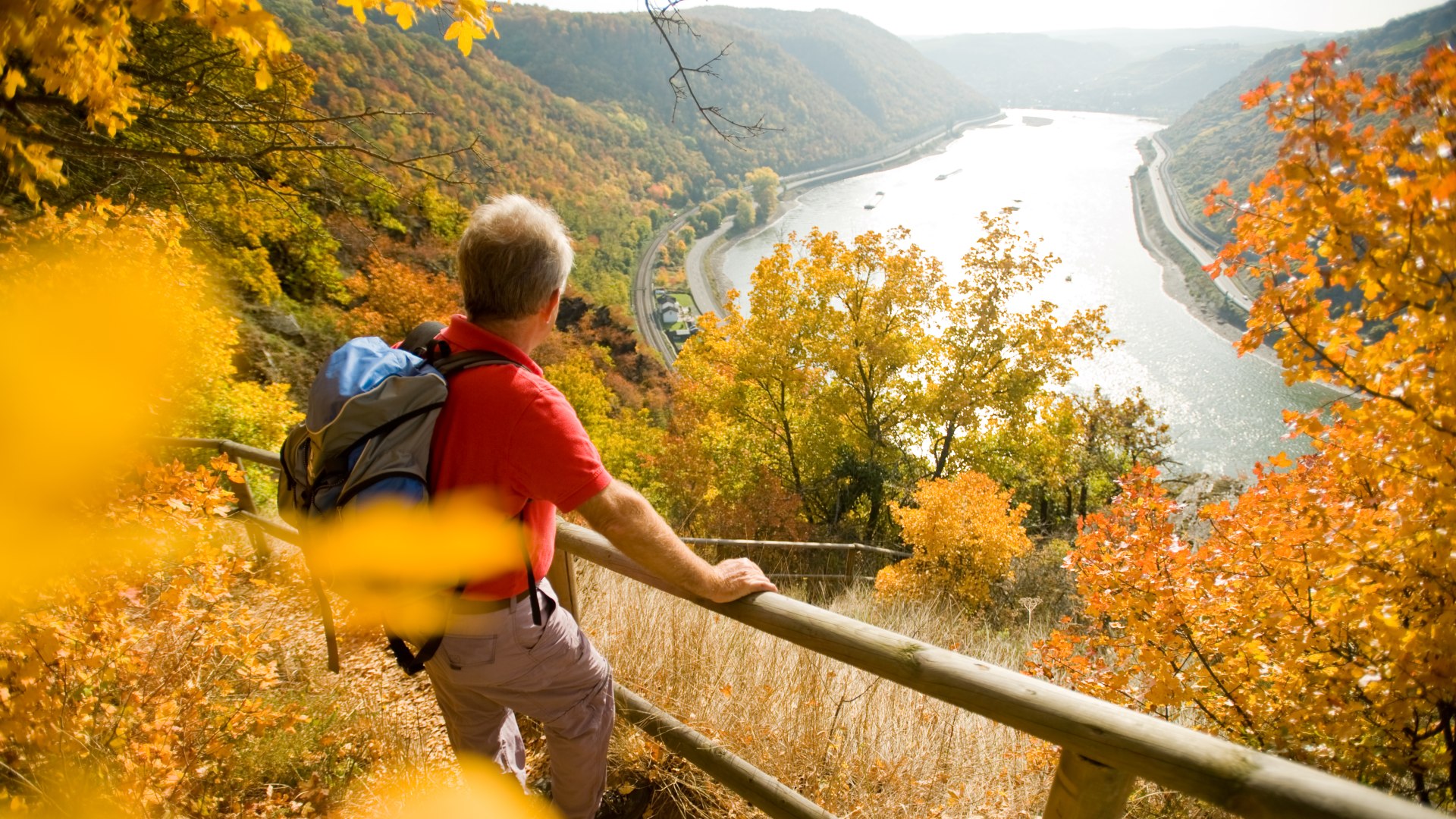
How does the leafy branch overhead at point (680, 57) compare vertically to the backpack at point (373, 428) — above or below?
above

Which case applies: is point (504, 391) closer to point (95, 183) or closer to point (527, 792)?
point (527, 792)

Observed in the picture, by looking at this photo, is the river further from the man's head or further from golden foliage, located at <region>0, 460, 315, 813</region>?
golden foliage, located at <region>0, 460, 315, 813</region>

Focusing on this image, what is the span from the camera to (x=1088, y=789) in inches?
47.6

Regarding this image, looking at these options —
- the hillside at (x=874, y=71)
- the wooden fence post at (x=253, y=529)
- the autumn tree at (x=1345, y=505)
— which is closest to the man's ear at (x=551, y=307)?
the autumn tree at (x=1345, y=505)

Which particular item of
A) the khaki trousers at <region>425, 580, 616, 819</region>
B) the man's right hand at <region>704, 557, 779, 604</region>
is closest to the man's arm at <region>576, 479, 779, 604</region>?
the man's right hand at <region>704, 557, 779, 604</region>

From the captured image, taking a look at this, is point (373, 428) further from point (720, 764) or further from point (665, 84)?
point (665, 84)

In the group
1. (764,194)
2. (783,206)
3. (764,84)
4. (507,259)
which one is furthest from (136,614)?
(764,84)

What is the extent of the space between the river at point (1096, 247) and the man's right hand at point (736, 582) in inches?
646

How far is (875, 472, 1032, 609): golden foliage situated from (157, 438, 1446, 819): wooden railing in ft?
30.8

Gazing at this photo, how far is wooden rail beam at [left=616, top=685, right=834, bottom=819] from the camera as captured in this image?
1786 mm

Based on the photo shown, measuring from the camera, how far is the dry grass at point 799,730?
225 centimetres

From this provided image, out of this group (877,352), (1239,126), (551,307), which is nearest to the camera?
(551,307)

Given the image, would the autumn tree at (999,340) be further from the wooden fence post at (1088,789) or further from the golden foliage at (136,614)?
the wooden fence post at (1088,789)

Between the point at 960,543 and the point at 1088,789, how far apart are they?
1076 centimetres
